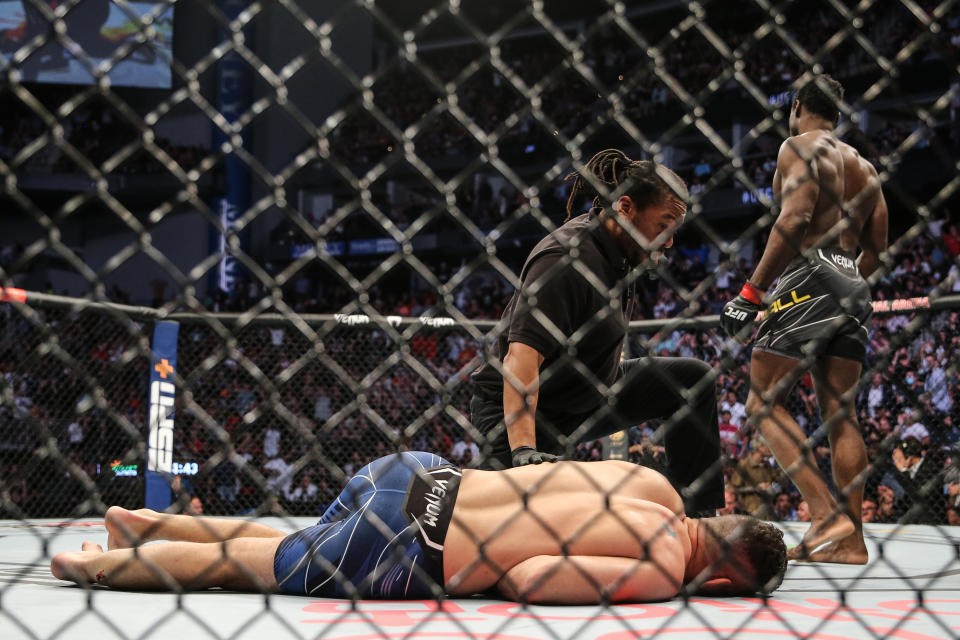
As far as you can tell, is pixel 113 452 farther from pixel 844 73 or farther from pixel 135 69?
pixel 135 69

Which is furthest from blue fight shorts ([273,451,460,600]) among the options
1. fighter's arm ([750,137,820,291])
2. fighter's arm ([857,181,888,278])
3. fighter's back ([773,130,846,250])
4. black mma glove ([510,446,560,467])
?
fighter's arm ([857,181,888,278])

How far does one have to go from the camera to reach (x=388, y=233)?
1722mm

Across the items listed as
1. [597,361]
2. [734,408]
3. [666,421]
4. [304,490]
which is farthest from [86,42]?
[666,421]

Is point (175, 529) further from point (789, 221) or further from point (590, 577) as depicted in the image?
point (789, 221)

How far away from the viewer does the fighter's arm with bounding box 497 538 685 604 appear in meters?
1.59

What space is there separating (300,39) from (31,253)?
1639cm

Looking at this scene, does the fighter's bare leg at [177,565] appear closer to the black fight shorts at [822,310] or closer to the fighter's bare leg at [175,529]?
the fighter's bare leg at [175,529]

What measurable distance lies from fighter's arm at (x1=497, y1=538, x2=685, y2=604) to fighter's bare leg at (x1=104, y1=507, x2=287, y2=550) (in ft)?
2.23

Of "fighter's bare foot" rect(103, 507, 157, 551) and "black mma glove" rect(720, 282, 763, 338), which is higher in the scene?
"black mma glove" rect(720, 282, 763, 338)

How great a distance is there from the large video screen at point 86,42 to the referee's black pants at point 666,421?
1423cm

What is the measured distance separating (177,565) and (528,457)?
76 cm

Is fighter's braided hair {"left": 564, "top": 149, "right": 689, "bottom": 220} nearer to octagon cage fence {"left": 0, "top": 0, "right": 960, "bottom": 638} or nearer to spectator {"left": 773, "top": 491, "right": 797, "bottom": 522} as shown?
octagon cage fence {"left": 0, "top": 0, "right": 960, "bottom": 638}

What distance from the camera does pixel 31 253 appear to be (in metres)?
1.01

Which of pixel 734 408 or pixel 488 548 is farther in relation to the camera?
pixel 734 408
